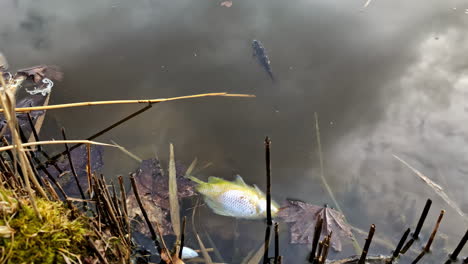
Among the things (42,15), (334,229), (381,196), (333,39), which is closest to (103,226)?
(334,229)

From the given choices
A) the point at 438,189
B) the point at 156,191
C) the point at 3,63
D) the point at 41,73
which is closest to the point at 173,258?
the point at 156,191

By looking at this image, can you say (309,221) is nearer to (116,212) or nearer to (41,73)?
(116,212)

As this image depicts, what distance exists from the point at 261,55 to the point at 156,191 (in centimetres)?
218

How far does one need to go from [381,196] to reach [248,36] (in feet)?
9.01

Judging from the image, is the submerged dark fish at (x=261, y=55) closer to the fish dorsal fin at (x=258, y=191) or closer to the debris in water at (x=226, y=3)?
the debris in water at (x=226, y=3)

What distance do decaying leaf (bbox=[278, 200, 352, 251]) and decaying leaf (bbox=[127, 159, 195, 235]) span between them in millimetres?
879

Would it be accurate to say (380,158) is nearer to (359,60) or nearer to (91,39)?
(359,60)

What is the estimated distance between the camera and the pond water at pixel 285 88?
324cm

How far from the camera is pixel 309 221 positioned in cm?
294

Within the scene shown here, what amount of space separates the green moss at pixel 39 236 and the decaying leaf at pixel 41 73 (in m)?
2.97

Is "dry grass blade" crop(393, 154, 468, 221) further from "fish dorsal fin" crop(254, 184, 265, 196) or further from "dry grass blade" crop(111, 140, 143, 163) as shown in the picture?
"dry grass blade" crop(111, 140, 143, 163)

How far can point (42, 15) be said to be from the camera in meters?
5.33

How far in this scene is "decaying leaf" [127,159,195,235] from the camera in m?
3.06

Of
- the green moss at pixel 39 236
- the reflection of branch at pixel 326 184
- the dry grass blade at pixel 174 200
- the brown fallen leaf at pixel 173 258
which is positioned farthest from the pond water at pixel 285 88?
the green moss at pixel 39 236
